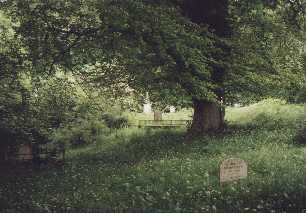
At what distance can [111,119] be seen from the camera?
3719 centimetres

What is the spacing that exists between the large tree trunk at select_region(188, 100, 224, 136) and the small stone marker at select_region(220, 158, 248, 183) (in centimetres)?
1187

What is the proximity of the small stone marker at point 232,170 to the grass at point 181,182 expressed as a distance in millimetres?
258

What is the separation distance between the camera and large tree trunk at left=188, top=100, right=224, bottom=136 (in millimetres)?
23484

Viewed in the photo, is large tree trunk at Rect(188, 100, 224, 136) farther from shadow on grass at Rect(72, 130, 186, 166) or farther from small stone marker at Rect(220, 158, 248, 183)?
small stone marker at Rect(220, 158, 248, 183)

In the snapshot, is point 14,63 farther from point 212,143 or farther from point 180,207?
point 180,207

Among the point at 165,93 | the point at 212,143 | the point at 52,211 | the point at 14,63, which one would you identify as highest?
the point at 14,63

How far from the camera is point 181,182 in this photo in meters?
12.5

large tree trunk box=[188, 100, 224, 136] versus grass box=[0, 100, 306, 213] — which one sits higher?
large tree trunk box=[188, 100, 224, 136]

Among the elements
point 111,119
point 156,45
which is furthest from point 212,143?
point 111,119

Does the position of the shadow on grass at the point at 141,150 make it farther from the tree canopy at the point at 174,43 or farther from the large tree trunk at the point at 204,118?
the tree canopy at the point at 174,43

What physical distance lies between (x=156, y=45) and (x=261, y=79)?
6.45 metres

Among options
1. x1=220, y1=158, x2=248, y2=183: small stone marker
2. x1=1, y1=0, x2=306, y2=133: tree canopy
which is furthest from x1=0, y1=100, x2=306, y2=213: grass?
x1=1, y1=0, x2=306, y2=133: tree canopy

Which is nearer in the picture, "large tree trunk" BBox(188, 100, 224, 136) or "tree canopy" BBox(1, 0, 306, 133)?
"tree canopy" BBox(1, 0, 306, 133)

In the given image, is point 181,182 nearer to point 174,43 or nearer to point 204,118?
point 174,43
